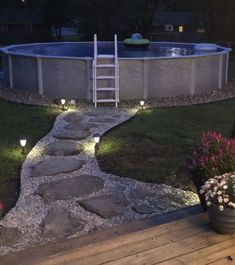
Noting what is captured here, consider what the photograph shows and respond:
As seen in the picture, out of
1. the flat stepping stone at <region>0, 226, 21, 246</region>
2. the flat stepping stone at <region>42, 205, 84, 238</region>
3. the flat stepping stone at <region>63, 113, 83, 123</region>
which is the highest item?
the flat stepping stone at <region>0, 226, 21, 246</region>

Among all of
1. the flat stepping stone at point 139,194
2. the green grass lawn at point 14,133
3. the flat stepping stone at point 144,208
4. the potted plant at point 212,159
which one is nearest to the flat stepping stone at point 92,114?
the green grass lawn at point 14,133

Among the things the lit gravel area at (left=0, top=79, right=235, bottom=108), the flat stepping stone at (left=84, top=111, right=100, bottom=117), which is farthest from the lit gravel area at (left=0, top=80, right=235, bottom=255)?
the lit gravel area at (left=0, top=79, right=235, bottom=108)

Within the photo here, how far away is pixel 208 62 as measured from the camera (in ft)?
40.8

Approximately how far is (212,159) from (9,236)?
6.90 ft

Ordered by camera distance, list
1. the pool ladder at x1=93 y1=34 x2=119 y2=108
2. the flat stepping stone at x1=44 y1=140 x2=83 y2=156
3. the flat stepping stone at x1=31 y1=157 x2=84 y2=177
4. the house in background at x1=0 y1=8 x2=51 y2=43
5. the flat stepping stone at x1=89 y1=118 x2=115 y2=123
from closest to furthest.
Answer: the flat stepping stone at x1=31 y1=157 x2=84 y2=177 < the flat stepping stone at x1=44 y1=140 x2=83 y2=156 < the flat stepping stone at x1=89 y1=118 x2=115 y2=123 < the pool ladder at x1=93 y1=34 x2=119 y2=108 < the house in background at x1=0 y1=8 x2=51 y2=43

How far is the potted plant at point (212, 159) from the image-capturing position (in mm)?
4020

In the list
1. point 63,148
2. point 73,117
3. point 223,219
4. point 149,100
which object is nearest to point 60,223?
point 223,219

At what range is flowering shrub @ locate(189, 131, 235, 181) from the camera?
4020 millimetres

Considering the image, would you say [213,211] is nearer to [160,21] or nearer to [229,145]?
[229,145]

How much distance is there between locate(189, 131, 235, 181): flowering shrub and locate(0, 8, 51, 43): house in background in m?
37.6

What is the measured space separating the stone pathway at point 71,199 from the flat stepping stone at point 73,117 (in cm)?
202

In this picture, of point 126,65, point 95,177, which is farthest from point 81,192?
point 126,65

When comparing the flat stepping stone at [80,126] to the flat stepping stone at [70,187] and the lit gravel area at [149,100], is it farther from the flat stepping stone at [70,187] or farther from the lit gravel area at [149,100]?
the flat stepping stone at [70,187]

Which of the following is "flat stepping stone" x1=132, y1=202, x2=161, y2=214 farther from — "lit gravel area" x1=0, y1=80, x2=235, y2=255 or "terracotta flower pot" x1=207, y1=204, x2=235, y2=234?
"terracotta flower pot" x1=207, y1=204, x2=235, y2=234
